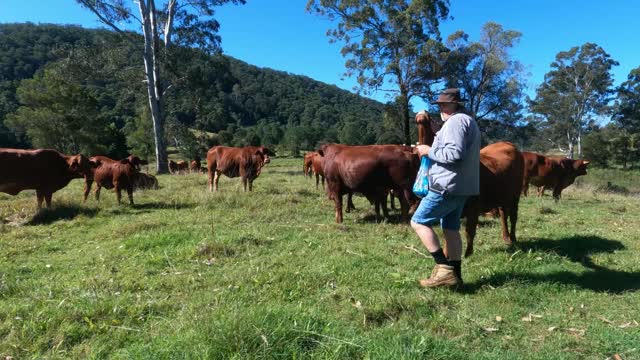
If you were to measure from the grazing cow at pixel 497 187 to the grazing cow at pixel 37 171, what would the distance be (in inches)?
346

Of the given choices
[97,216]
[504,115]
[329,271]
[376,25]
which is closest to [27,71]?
[376,25]

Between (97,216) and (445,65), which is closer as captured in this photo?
(97,216)

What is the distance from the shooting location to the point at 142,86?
1064 inches

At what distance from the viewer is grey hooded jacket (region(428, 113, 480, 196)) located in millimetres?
4293

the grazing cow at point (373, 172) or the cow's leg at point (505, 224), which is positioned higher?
the grazing cow at point (373, 172)

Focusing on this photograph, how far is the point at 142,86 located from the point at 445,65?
1929 centimetres

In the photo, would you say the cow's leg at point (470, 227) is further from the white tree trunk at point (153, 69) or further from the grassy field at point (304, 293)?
the white tree trunk at point (153, 69)

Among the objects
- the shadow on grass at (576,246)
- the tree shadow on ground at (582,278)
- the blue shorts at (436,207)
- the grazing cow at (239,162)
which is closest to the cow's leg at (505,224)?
the shadow on grass at (576,246)

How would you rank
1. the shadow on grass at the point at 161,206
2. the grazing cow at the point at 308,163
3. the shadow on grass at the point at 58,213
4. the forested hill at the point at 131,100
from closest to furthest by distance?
the shadow on grass at the point at 58,213 < the shadow on grass at the point at 161,206 < the grazing cow at the point at 308,163 < the forested hill at the point at 131,100

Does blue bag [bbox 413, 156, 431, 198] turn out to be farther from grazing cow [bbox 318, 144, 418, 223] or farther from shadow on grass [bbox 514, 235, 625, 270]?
grazing cow [bbox 318, 144, 418, 223]

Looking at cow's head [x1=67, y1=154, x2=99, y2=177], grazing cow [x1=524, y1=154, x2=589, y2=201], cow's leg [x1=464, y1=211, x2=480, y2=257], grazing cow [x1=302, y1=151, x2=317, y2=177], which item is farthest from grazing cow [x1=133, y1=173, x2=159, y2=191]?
grazing cow [x1=524, y1=154, x2=589, y2=201]

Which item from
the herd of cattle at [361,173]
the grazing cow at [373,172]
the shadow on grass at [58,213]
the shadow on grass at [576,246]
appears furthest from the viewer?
the shadow on grass at [58,213]

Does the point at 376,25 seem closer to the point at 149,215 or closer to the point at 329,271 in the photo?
the point at 149,215

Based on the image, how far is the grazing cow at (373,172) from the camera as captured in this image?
26.7ft
